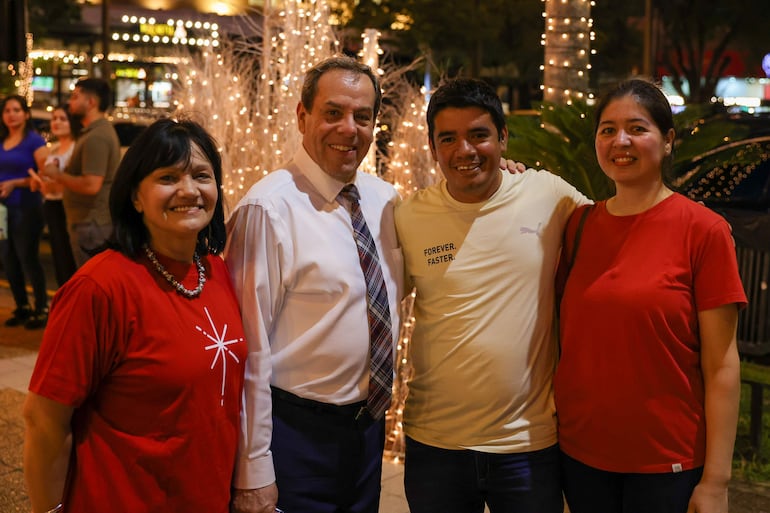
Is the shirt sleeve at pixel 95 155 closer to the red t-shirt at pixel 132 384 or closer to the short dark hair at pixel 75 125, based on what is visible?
the short dark hair at pixel 75 125

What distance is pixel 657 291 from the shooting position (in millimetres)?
2592

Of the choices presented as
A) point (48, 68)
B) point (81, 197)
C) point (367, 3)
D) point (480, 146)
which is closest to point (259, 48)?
point (81, 197)

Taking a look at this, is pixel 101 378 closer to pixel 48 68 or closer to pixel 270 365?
pixel 270 365

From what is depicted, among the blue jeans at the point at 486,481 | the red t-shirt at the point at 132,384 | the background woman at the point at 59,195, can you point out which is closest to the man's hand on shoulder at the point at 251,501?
the red t-shirt at the point at 132,384

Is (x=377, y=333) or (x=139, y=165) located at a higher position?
(x=139, y=165)

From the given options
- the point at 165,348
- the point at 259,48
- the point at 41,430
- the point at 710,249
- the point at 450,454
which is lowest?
the point at 450,454

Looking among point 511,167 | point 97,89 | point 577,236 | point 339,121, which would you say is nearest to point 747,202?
point 511,167

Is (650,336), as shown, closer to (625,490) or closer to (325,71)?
(625,490)

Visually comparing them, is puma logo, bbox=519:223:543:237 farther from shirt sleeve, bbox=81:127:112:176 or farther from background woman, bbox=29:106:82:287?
background woman, bbox=29:106:82:287

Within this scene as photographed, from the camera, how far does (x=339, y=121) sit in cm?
295

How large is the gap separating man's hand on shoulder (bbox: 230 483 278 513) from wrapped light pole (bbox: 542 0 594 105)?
426 cm

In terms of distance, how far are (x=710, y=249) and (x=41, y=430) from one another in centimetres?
190

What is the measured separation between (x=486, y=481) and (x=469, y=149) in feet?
3.54

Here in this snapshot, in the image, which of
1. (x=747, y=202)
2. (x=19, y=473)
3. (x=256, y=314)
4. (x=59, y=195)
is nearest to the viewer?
(x=256, y=314)
